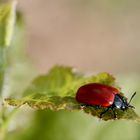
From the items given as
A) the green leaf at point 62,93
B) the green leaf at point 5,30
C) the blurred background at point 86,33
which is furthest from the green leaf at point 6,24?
the blurred background at point 86,33

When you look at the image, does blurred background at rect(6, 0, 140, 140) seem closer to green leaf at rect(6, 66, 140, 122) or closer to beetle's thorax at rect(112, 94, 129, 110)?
beetle's thorax at rect(112, 94, 129, 110)

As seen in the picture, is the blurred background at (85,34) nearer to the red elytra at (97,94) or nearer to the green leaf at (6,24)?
the red elytra at (97,94)

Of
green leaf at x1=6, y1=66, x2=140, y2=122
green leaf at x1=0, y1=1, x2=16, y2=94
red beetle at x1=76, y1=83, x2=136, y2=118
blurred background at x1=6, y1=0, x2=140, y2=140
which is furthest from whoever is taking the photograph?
blurred background at x1=6, y1=0, x2=140, y2=140

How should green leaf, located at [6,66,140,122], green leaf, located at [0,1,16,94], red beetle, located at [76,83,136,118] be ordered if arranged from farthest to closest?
1. red beetle, located at [76,83,136,118]
2. green leaf, located at [0,1,16,94]
3. green leaf, located at [6,66,140,122]

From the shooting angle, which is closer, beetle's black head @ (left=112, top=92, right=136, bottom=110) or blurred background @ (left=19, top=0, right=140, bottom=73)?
beetle's black head @ (left=112, top=92, right=136, bottom=110)

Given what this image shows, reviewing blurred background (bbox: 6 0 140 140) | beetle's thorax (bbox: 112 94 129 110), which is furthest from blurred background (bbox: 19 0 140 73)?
beetle's thorax (bbox: 112 94 129 110)

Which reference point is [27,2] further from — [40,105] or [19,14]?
[40,105]

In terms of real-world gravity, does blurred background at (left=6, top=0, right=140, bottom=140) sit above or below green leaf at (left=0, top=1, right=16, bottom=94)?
below
